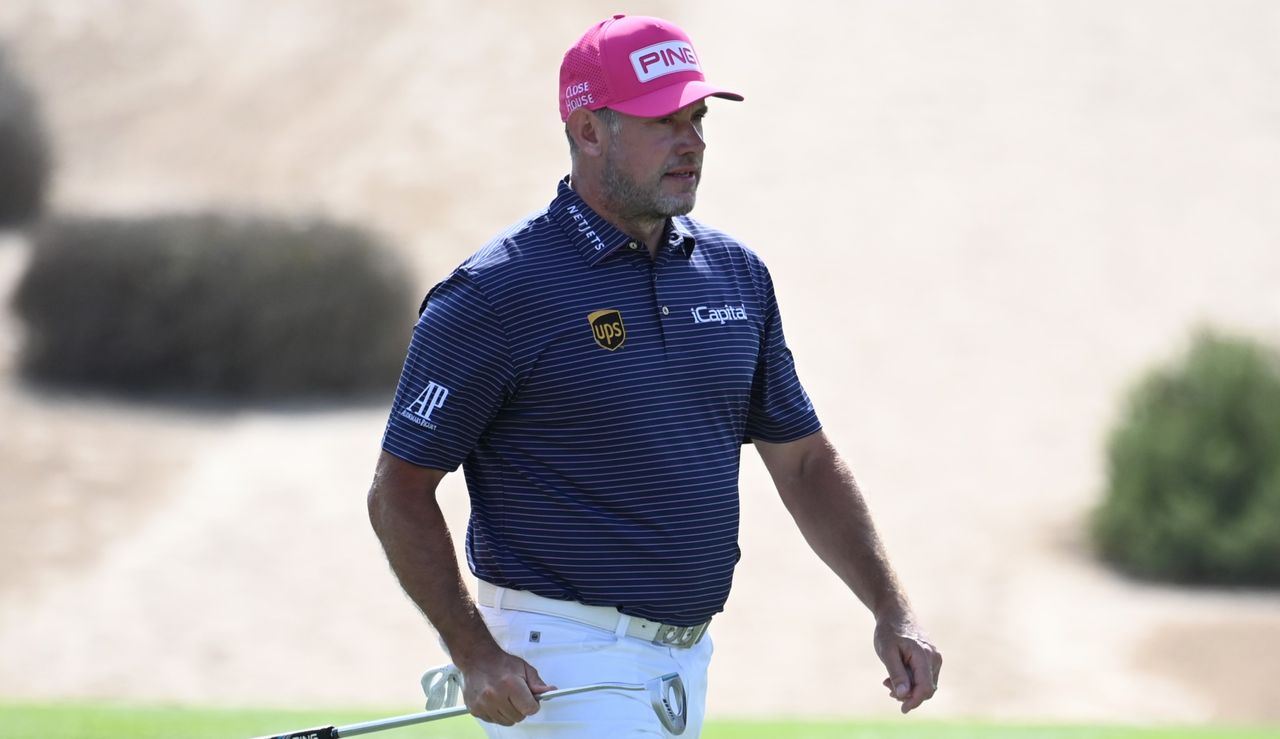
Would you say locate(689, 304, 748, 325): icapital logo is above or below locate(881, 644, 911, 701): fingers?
above

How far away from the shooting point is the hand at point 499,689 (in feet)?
10.5

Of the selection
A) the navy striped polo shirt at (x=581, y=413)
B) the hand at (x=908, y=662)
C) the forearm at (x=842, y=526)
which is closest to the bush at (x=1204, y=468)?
the forearm at (x=842, y=526)

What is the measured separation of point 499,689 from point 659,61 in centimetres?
126

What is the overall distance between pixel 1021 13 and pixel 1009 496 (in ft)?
47.0

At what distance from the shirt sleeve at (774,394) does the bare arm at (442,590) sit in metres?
0.81

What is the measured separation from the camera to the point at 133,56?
106 ft

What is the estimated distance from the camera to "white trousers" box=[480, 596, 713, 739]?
335cm

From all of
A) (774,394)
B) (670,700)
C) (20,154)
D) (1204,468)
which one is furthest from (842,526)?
(20,154)

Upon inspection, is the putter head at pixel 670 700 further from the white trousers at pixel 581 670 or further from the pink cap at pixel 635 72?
the pink cap at pixel 635 72

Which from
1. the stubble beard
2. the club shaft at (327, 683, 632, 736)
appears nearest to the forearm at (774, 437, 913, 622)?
the club shaft at (327, 683, 632, 736)

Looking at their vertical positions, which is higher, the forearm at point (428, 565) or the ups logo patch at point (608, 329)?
the ups logo patch at point (608, 329)

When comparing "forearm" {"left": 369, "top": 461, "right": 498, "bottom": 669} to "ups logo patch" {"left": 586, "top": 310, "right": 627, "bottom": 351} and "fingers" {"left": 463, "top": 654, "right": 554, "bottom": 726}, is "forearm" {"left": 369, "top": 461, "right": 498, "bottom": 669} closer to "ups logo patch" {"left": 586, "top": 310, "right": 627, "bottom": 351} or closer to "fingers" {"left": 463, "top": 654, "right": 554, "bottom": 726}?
"fingers" {"left": 463, "top": 654, "right": 554, "bottom": 726}

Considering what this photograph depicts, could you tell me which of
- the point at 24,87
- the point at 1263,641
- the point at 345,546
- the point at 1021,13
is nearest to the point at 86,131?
the point at 24,87

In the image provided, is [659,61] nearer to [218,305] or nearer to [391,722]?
[391,722]
